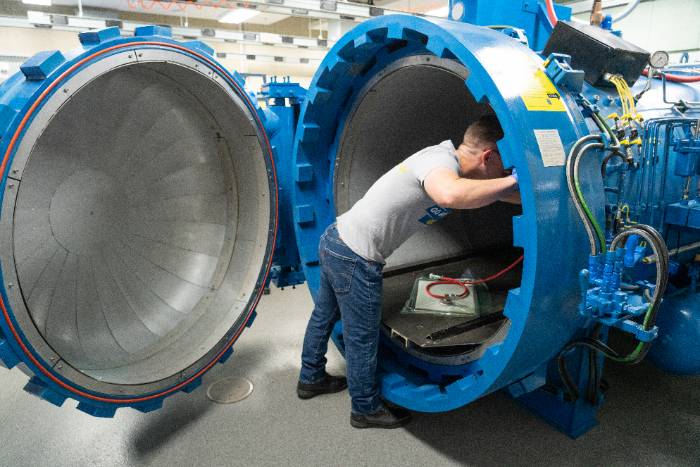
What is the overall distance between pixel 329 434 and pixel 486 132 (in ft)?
5.03

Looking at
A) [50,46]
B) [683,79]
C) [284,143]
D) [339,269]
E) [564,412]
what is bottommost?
[564,412]

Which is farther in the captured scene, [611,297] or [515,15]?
[515,15]

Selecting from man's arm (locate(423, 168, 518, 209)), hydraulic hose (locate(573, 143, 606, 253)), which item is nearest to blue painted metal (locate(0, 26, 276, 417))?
man's arm (locate(423, 168, 518, 209))

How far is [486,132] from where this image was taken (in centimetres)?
197

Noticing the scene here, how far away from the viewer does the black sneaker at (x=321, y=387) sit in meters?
2.63

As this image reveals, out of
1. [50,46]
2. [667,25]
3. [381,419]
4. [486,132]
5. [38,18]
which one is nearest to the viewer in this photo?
[486,132]

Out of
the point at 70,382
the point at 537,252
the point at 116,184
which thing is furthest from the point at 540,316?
the point at 116,184

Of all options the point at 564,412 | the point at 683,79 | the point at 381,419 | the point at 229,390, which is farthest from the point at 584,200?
the point at 229,390

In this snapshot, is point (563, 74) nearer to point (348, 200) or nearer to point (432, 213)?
point (432, 213)

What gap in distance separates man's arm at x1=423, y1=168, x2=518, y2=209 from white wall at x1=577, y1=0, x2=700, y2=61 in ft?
18.8

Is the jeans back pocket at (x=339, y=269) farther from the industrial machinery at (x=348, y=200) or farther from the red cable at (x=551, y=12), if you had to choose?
the red cable at (x=551, y=12)

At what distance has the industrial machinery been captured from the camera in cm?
161

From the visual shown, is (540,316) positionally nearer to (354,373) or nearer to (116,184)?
(354,373)

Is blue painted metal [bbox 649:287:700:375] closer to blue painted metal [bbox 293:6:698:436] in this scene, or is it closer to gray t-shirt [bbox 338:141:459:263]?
blue painted metal [bbox 293:6:698:436]
